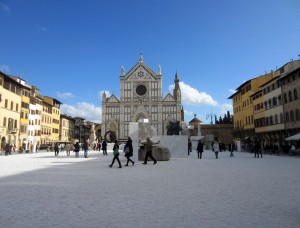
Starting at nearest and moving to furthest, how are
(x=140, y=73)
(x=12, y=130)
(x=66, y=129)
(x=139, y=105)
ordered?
1. (x=12, y=130)
2. (x=139, y=105)
3. (x=140, y=73)
4. (x=66, y=129)

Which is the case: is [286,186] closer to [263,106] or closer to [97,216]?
[97,216]

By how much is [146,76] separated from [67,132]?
28632 millimetres

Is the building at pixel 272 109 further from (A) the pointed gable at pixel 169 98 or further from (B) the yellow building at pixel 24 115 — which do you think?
(B) the yellow building at pixel 24 115

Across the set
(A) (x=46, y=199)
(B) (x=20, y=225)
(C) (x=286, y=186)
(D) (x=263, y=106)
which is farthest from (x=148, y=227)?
(D) (x=263, y=106)

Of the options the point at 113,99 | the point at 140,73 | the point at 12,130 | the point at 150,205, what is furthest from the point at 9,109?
the point at 150,205

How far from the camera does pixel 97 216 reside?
540cm

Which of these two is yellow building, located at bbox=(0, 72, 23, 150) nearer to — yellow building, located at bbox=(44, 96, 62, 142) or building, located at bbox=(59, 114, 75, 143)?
yellow building, located at bbox=(44, 96, 62, 142)

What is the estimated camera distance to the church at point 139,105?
80500mm

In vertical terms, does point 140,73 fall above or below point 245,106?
above

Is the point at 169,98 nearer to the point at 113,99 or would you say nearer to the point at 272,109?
the point at 113,99

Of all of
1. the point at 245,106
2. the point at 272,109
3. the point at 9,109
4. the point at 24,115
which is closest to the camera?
the point at 272,109

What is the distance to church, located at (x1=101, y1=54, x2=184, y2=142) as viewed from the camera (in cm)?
8050

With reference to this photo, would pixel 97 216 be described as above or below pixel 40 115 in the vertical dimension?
below

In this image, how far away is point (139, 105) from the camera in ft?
266
